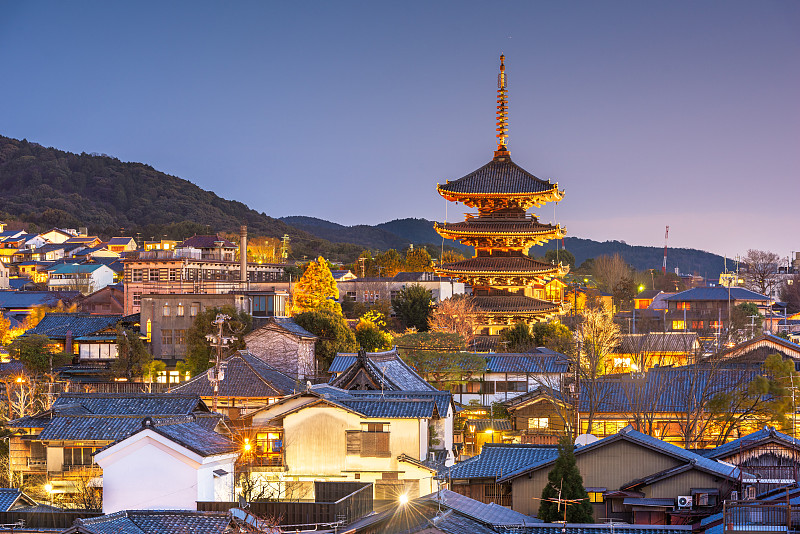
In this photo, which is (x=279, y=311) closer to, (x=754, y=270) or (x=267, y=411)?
(x=267, y=411)

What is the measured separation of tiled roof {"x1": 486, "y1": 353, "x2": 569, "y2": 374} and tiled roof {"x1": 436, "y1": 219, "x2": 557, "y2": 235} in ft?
47.7

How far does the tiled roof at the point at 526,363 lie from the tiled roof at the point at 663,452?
18.8m

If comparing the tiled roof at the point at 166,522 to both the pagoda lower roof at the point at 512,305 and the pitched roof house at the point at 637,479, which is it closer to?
the pitched roof house at the point at 637,479

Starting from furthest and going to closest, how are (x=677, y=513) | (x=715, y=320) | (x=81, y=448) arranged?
1. (x=715, y=320)
2. (x=81, y=448)
3. (x=677, y=513)

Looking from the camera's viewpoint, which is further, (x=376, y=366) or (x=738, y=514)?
(x=376, y=366)

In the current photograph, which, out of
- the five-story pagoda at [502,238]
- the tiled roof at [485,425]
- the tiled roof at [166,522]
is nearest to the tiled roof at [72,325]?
the five-story pagoda at [502,238]

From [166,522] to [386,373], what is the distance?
1784 centimetres

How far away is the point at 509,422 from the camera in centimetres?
3825

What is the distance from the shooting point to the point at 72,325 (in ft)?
184

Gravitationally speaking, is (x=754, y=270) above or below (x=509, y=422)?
above

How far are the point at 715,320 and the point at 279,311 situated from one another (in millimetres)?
40525

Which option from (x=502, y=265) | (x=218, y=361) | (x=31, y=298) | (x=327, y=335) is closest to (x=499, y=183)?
(x=502, y=265)

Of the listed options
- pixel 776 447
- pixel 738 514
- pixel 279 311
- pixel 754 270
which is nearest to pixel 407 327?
pixel 279 311

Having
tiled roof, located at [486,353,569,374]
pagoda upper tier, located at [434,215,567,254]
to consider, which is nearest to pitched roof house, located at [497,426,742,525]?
tiled roof, located at [486,353,569,374]
